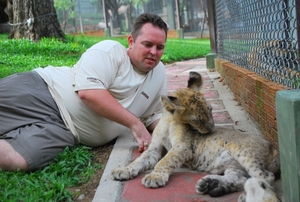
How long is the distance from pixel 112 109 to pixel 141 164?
0.71 metres

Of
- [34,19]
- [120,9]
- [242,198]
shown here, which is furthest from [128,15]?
[242,198]

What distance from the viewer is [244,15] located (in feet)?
19.3

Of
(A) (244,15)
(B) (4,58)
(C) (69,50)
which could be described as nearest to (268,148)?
(A) (244,15)

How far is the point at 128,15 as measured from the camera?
27.3 m

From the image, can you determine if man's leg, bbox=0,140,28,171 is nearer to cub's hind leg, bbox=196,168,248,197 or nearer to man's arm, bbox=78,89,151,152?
man's arm, bbox=78,89,151,152

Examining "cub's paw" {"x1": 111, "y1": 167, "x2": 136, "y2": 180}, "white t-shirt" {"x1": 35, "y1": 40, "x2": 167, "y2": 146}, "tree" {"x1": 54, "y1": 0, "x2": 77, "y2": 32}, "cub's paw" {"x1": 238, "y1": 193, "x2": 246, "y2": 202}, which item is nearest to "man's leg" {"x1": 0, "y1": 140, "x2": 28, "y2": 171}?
"white t-shirt" {"x1": 35, "y1": 40, "x2": 167, "y2": 146}

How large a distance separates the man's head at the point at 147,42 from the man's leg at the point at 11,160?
5.17 ft

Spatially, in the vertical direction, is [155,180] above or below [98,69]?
below

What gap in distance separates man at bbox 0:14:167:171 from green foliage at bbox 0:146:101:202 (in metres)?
0.15

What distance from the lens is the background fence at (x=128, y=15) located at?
25047 millimetres

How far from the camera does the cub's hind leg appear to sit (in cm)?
305

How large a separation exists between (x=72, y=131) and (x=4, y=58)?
19.1 ft

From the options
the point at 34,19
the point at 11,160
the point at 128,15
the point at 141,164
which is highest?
the point at 128,15

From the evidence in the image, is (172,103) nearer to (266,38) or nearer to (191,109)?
(191,109)
